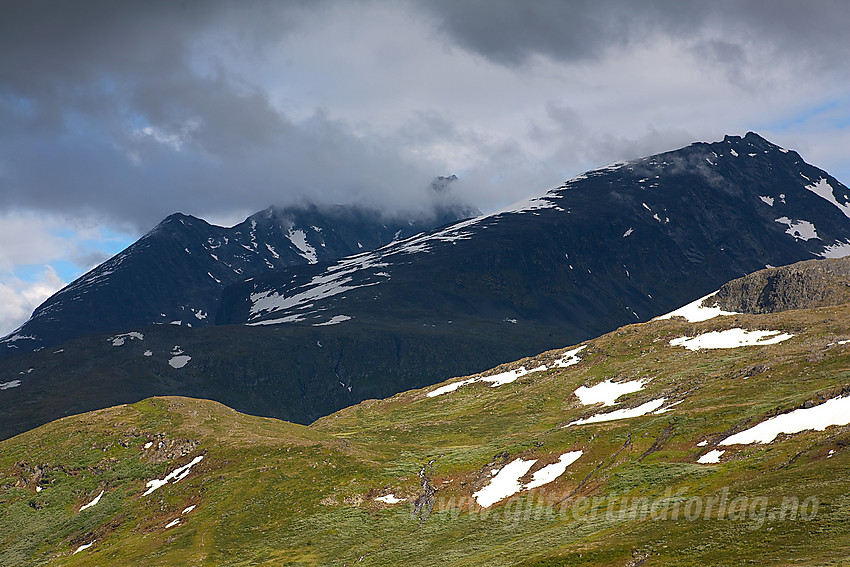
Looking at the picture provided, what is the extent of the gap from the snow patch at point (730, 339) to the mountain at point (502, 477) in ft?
2.34

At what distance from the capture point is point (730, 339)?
158 metres

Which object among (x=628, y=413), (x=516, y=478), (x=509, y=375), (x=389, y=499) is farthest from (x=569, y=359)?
(x=389, y=499)

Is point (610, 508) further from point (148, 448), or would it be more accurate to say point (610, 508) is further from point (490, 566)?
point (148, 448)

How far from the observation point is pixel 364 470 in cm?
10169

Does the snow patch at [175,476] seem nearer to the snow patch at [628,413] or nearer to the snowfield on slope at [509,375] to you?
the snow patch at [628,413]

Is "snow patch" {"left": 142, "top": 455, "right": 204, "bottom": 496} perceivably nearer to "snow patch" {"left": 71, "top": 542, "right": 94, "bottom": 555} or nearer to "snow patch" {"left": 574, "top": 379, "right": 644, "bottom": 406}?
"snow patch" {"left": 71, "top": 542, "right": 94, "bottom": 555}

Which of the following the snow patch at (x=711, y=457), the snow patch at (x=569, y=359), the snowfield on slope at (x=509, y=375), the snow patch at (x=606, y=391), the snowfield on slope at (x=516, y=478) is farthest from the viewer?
the snowfield on slope at (x=509, y=375)

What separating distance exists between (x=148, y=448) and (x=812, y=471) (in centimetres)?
10147

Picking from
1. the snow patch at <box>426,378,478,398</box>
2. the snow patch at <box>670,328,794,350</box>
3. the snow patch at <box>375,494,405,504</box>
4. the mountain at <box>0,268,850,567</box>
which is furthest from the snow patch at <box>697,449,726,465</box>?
the snow patch at <box>426,378,478,398</box>

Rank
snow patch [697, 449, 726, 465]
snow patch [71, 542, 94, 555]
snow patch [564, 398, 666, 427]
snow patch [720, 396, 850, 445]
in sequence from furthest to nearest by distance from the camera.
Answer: snow patch [564, 398, 666, 427], snow patch [71, 542, 94, 555], snow patch [697, 449, 726, 465], snow patch [720, 396, 850, 445]

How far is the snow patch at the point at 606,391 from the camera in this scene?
436ft

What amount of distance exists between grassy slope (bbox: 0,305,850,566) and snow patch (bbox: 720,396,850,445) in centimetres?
240

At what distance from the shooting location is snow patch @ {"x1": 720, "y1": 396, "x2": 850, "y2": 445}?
2874 inches

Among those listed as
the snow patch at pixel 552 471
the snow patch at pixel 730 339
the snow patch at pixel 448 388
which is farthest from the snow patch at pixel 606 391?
the snow patch at pixel 448 388
